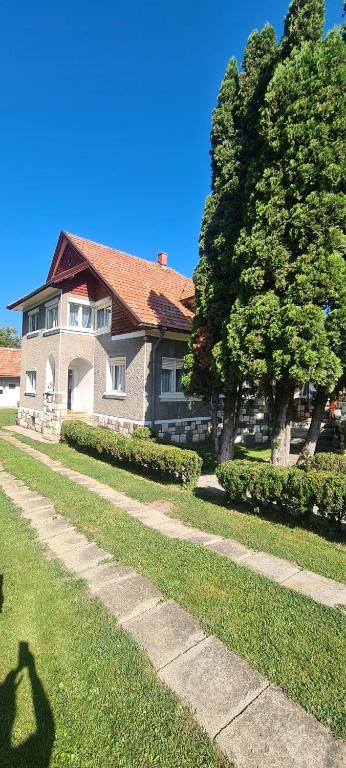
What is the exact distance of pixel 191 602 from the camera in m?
3.89

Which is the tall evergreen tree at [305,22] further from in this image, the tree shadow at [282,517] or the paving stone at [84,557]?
the paving stone at [84,557]

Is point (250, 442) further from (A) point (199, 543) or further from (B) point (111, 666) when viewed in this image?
(B) point (111, 666)

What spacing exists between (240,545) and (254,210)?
663 centimetres

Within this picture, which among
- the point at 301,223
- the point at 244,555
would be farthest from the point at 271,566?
the point at 301,223

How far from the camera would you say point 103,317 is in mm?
16172

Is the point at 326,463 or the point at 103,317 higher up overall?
the point at 103,317

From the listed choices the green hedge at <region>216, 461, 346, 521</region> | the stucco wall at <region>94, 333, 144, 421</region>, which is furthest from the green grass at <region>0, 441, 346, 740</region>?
the stucco wall at <region>94, 333, 144, 421</region>

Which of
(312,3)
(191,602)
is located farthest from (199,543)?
(312,3)

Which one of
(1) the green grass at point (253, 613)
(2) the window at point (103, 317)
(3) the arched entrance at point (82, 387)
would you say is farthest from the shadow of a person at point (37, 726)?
(3) the arched entrance at point (82, 387)

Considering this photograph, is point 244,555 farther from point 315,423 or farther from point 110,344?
point 110,344

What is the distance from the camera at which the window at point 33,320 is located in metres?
19.1

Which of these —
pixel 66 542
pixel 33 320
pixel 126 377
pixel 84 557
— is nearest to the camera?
pixel 84 557

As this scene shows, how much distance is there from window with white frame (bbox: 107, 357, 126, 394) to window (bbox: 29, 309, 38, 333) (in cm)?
629

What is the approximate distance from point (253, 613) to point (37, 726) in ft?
6.91
